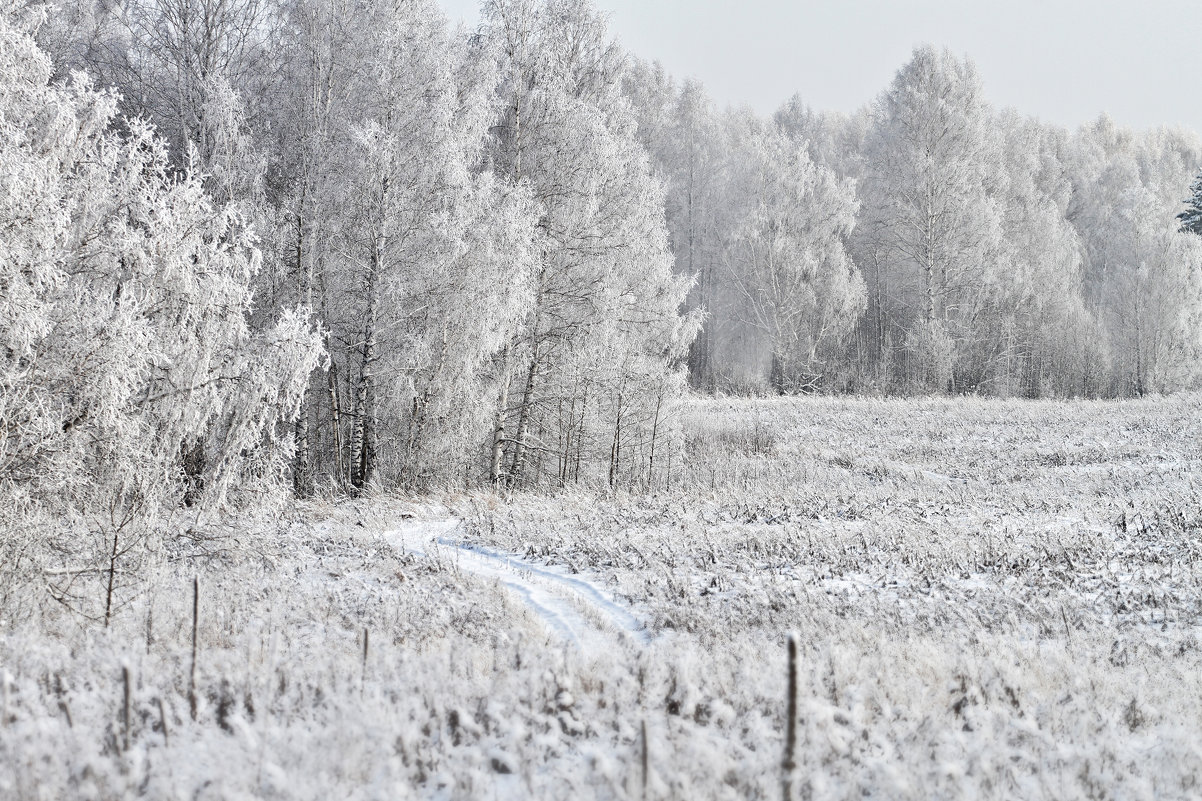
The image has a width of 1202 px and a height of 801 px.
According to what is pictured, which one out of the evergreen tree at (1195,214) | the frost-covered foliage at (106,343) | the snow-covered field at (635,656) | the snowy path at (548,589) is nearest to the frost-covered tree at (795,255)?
the evergreen tree at (1195,214)

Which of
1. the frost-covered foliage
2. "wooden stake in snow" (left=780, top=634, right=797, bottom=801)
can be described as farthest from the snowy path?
"wooden stake in snow" (left=780, top=634, right=797, bottom=801)

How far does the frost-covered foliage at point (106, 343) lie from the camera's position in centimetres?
680

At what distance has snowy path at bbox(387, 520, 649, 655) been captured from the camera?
24.5ft

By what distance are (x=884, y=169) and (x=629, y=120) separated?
22.6 meters

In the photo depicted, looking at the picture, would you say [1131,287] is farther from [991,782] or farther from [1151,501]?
[991,782]

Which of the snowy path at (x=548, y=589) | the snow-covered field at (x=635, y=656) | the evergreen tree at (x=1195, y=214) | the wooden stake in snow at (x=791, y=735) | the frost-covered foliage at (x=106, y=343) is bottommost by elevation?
the snowy path at (x=548, y=589)

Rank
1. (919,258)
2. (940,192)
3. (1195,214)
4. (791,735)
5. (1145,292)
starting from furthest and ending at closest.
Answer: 1. (1195,214)
2. (1145,292)
3. (919,258)
4. (940,192)
5. (791,735)

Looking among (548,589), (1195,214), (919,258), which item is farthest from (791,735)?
(1195,214)

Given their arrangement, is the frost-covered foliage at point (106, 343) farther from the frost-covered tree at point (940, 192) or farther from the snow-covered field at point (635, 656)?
the frost-covered tree at point (940, 192)

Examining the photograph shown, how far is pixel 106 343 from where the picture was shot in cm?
726

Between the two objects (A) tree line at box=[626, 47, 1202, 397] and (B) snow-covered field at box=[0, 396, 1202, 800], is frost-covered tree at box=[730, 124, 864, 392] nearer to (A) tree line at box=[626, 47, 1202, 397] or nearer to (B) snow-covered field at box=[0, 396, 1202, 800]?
(A) tree line at box=[626, 47, 1202, 397]

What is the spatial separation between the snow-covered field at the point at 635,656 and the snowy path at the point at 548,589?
5 cm

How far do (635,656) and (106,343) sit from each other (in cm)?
522

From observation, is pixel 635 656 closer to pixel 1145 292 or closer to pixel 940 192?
pixel 940 192
